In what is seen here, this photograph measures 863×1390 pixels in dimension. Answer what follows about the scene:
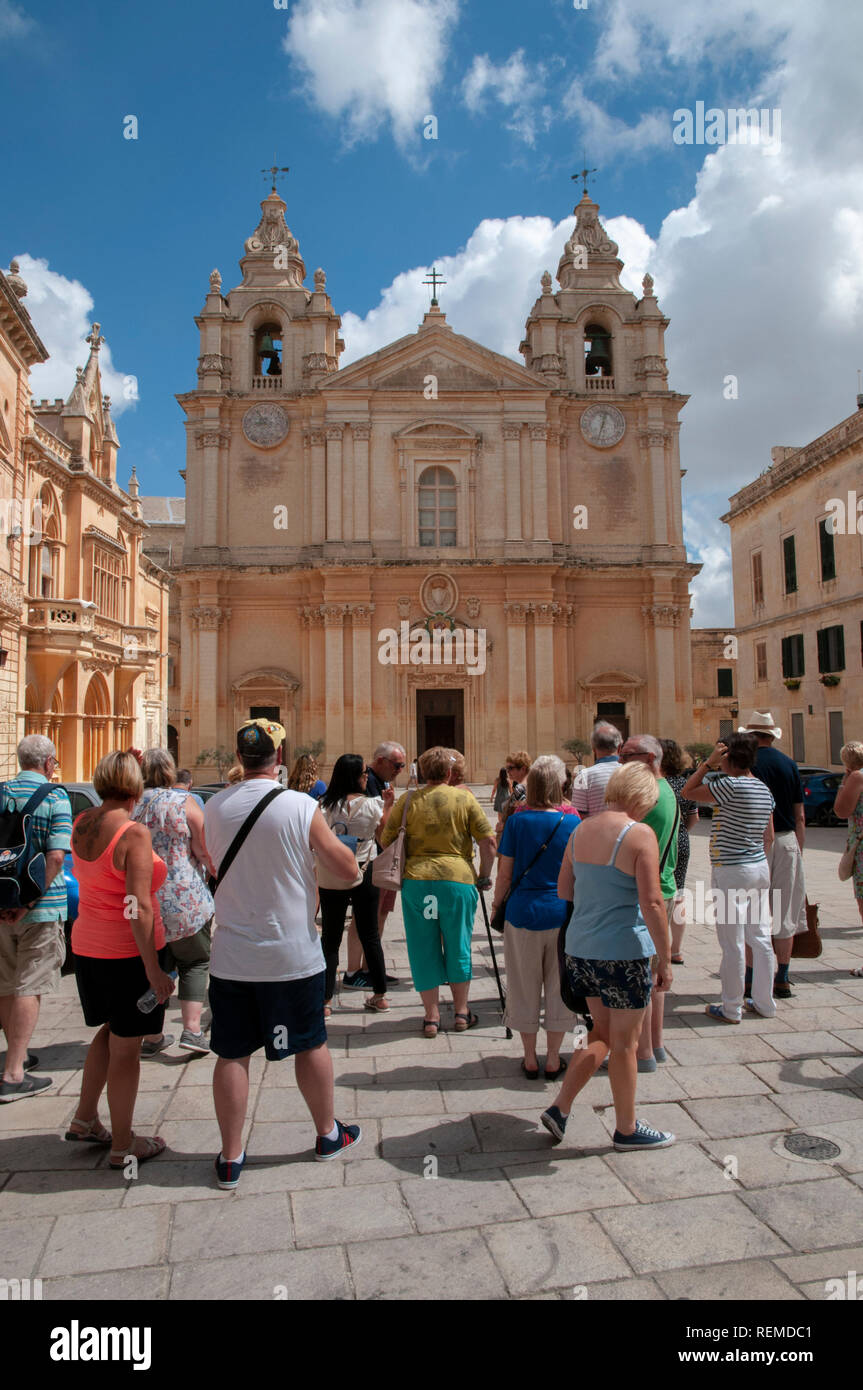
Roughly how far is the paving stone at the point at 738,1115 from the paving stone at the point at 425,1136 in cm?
121

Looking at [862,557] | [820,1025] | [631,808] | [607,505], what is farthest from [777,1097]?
[607,505]

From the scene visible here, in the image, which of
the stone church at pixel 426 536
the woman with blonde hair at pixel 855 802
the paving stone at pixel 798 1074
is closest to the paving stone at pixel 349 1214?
the paving stone at pixel 798 1074

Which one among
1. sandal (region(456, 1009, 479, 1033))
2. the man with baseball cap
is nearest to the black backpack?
sandal (region(456, 1009, 479, 1033))

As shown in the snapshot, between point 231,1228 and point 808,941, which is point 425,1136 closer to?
point 231,1228

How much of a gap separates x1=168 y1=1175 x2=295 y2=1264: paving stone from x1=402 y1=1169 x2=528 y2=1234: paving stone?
549 millimetres

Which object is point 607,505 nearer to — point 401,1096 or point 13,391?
point 13,391

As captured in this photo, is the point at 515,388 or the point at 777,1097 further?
the point at 515,388

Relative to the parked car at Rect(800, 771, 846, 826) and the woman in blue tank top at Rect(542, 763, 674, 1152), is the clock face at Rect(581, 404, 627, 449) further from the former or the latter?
the woman in blue tank top at Rect(542, 763, 674, 1152)

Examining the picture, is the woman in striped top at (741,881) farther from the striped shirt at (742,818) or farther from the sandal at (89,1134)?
the sandal at (89,1134)

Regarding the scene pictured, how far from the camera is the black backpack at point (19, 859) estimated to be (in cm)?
475

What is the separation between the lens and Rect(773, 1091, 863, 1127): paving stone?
4379 mm
